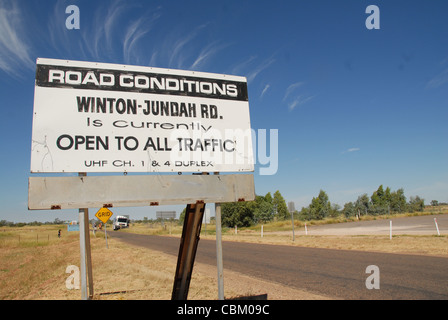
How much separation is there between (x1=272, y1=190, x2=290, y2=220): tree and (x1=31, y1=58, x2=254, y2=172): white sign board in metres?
57.1

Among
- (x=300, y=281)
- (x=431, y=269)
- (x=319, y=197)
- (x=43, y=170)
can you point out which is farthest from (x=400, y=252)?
(x=319, y=197)

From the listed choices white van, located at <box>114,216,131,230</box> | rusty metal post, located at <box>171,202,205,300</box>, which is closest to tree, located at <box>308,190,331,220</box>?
white van, located at <box>114,216,131,230</box>

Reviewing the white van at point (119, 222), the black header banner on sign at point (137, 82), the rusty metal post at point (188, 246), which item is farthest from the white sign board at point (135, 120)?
the white van at point (119, 222)

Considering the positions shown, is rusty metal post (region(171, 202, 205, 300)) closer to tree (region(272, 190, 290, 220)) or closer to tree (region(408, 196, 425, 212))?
tree (region(272, 190, 290, 220))

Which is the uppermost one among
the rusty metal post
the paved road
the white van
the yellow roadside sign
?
the rusty metal post

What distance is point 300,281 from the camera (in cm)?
783

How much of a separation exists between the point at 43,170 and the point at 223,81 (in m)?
2.59

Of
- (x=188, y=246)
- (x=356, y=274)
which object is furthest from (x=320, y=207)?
(x=188, y=246)

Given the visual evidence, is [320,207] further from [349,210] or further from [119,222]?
[119,222]

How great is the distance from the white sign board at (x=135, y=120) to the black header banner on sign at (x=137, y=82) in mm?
11

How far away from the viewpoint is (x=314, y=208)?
6378cm

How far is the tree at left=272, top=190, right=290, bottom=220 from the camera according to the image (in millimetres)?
59672

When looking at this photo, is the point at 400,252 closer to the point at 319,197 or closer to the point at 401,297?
the point at 401,297

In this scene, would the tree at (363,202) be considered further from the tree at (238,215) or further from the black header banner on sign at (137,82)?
the black header banner on sign at (137,82)
